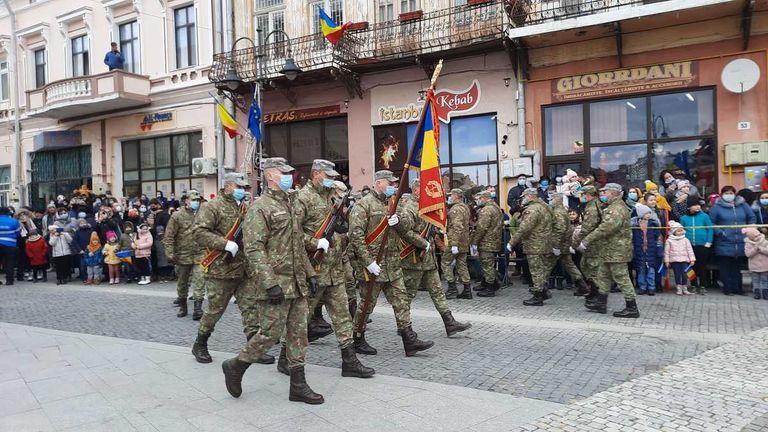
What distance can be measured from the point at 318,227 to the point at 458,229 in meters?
4.99

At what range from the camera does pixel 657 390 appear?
5.09 metres

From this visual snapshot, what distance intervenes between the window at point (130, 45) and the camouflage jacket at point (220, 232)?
17.4 m

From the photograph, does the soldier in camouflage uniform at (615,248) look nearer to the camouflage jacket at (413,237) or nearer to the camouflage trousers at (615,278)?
the camouflage trousers at (615,278)

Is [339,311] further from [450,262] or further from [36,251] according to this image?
[36,251]

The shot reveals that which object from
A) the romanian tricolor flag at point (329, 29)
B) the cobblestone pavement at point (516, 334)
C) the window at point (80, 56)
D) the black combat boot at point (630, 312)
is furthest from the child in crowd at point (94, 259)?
the black combat boot at point (630, 312)

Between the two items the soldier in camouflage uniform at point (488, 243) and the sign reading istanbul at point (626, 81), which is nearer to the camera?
the soldier in camouflage uniform at point (488, 243)

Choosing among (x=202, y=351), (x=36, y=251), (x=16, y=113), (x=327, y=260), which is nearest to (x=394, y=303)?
(x=327, y=260)

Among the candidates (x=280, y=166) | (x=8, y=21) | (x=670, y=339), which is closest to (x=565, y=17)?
(x=670, y=339)

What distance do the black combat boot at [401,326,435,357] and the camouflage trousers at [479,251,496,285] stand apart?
4.61 m

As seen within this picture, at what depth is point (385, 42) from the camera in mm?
16641

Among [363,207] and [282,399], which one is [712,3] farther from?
[282,399]

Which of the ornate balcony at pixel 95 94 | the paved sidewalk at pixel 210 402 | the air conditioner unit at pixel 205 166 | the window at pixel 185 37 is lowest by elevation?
the paved sidewalk at pixel 210 402

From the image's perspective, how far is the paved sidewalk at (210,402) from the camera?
446 cm

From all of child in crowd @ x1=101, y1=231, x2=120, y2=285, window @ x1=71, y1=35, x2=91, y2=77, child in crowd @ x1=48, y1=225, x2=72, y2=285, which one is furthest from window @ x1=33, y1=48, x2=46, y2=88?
child in crowd @ x1=101, y1=231, x2=120, y2=285
